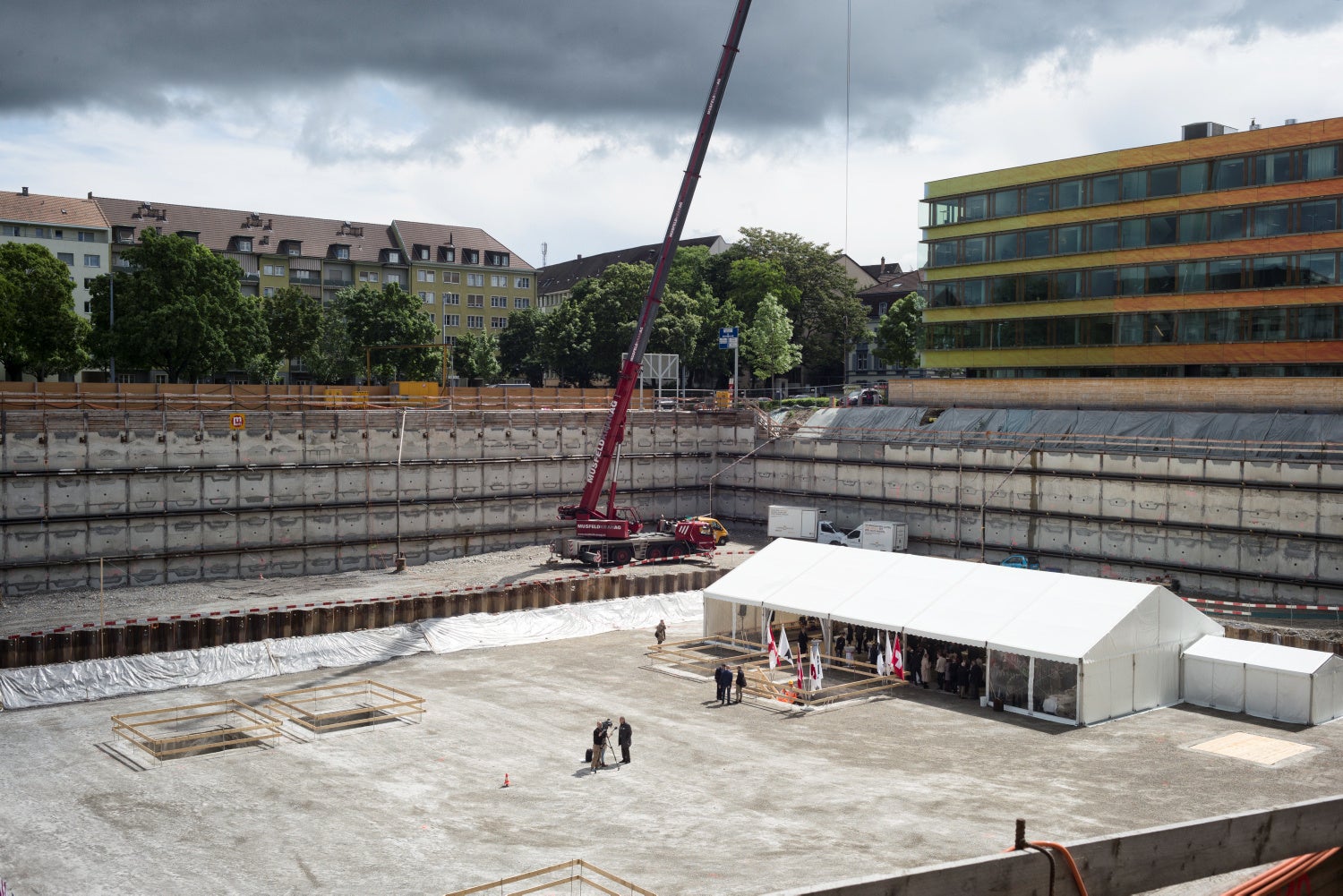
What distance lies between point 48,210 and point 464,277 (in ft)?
149

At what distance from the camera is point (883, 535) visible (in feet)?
200

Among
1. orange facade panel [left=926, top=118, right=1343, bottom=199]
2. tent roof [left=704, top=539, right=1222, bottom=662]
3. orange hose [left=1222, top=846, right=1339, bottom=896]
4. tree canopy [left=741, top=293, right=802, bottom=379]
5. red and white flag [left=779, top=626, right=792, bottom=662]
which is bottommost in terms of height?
red and white flag [left=779, top=626, right=792, bottom=662]

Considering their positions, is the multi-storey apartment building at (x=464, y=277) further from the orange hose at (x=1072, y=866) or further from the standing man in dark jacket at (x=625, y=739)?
the orange hose at (x=1072, y=866)

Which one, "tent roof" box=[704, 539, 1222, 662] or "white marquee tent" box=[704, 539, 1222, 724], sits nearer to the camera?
"white marquee tent" box=[704, 539, 1222, 724]

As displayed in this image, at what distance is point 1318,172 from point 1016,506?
2297 cm

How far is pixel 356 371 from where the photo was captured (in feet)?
354

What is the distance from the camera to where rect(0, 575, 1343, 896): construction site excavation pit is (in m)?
22.2

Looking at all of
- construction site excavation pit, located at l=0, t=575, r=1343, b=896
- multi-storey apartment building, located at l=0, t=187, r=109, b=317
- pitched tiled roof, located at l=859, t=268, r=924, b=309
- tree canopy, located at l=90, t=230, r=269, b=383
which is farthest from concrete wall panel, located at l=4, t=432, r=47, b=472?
pitched tiled roof, located at l=859, t=268, r=924, b=309

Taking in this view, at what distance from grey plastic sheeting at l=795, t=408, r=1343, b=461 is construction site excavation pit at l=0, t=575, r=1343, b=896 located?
2430 centimetres

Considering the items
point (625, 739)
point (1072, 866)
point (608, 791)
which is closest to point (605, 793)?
point (608, 791)

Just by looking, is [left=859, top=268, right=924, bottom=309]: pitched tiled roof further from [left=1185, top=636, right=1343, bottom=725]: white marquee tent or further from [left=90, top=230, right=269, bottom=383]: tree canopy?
[left=1185, top=636, right=1343, bottom=725]: white marquee tent

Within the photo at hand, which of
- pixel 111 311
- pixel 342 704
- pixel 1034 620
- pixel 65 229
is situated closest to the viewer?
pixel 1034 620

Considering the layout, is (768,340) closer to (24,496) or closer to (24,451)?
(24,451)

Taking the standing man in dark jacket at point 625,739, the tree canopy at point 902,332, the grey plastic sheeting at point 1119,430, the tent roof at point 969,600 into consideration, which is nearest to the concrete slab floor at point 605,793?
the standing man in dark jacket at point 625,739
